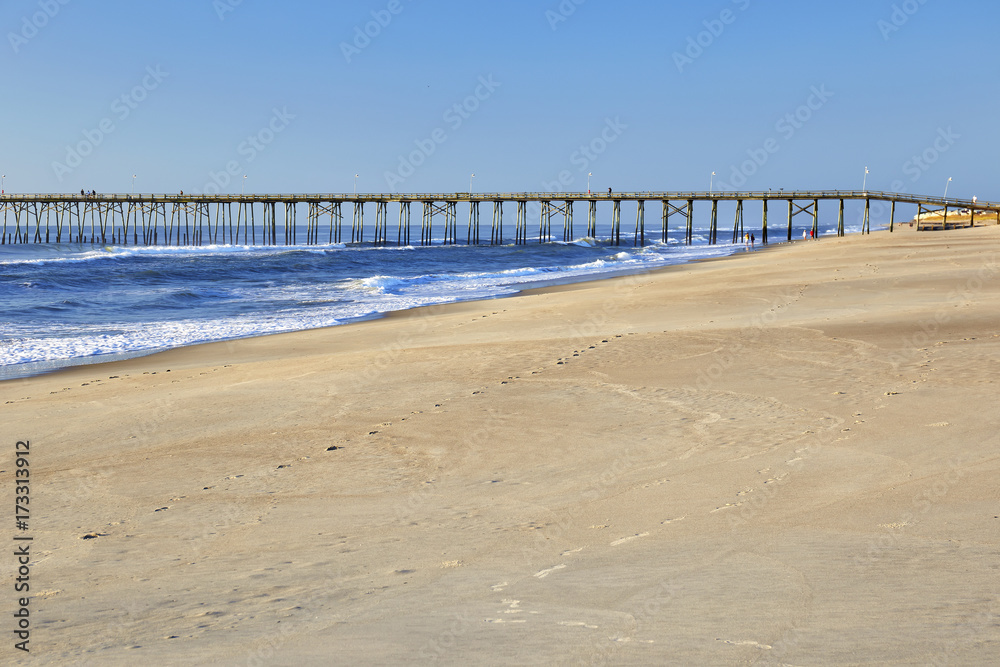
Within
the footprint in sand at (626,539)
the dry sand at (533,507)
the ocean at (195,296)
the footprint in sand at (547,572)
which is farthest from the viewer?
the ocean at (195,296)

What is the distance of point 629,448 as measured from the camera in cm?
578

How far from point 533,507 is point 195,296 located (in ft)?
69.5

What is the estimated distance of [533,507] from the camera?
470cm

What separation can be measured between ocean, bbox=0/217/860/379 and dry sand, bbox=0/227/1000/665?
15.1 ft

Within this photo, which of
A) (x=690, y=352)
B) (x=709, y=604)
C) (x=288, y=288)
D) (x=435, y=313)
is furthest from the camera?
(x=288, y=288)

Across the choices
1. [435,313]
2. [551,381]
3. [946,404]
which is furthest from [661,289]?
[946,404]

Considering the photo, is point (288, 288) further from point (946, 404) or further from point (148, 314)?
point (946, 404)

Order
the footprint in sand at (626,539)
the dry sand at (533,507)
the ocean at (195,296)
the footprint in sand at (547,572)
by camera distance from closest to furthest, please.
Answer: the dry sand at (533,507)
the footprint in sand at (547,572)
the footprint in sand at (626,539)
the ocean at (195,296)

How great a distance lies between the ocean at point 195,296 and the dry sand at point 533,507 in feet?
15.1

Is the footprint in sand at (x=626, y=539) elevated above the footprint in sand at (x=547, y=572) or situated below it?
above

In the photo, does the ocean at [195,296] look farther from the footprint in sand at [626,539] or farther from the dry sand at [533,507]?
the footprint in sand at [626,539]

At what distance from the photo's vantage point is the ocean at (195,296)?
13945 mm

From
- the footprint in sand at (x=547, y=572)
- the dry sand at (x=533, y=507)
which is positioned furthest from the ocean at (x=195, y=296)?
the footprint in sand at (x=547, y=572)

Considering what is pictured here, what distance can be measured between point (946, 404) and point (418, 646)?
17.2 ft
